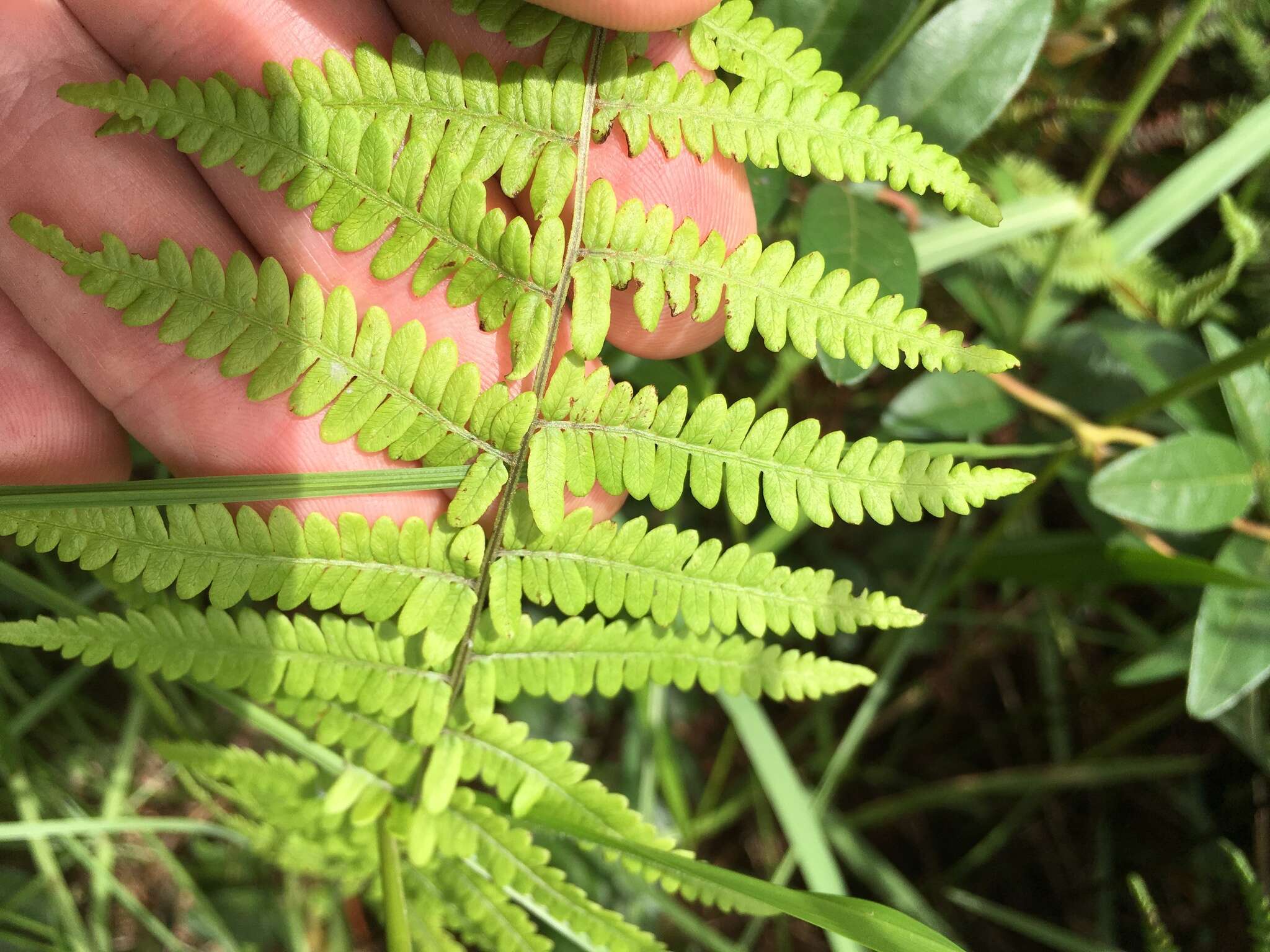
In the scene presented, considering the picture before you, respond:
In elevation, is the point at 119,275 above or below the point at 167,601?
above

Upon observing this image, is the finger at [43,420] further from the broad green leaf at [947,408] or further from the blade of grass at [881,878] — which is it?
the blade of grass at [881,878]

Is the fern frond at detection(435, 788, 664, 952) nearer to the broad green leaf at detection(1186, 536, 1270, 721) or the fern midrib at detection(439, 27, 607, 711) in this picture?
the fern midrib at detection(439, 27, 607, 711)

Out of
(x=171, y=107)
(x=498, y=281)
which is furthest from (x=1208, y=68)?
(x=171, y=107)

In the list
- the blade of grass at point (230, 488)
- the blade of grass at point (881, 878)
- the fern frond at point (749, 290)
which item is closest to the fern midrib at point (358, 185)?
the fern frond at point (749, 290)

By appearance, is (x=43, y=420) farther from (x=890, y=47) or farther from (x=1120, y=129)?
(x=1120, y=129)

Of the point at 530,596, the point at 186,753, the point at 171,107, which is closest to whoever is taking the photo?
the point at 171,107

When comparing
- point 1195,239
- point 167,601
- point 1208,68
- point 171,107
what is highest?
point 1208,68

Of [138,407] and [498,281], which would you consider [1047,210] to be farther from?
[138,407]

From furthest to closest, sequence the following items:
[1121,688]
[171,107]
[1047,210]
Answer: [1121,688], [1047,210], [171,107]
